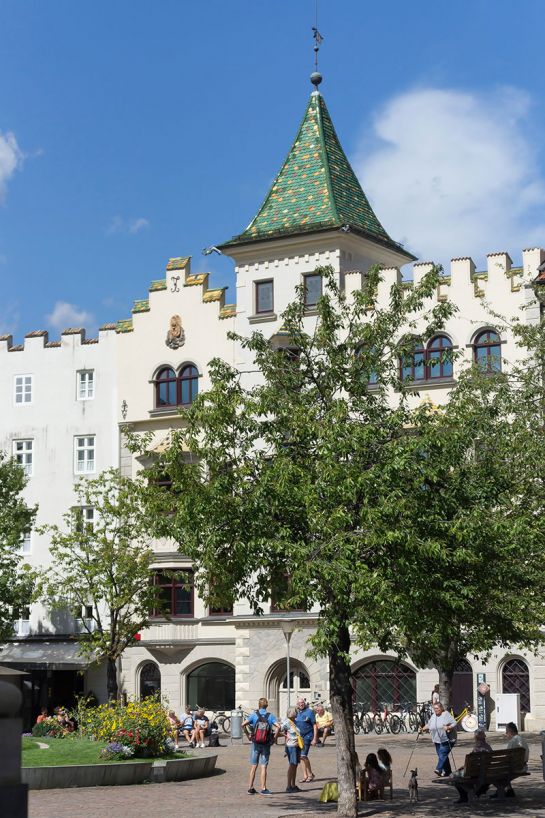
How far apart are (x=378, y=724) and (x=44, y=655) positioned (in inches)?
590

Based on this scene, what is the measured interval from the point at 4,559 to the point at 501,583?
3145cm

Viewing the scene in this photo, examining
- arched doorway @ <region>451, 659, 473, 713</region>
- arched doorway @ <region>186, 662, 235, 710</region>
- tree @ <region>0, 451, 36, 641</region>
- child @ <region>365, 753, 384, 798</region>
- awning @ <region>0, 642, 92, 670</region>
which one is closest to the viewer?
child @ <region>365, 753, 384, 798</region>

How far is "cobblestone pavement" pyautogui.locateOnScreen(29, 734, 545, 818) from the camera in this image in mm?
21531

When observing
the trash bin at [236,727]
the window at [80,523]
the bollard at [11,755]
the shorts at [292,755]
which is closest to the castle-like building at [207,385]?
the window at [80,523]

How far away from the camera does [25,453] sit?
5669cm

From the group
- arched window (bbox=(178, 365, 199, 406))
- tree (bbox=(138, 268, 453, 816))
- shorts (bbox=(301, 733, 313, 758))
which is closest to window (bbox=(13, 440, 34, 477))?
arched window (bbox=(178, 365, 199, 406))

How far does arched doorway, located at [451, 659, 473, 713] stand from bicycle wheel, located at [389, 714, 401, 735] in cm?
250

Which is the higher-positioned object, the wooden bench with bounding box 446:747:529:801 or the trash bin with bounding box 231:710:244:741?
the wooden bench with bounding box 446:747:529:801

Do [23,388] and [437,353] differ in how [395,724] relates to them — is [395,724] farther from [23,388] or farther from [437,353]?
[23,388]

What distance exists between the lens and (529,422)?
87.5 feet

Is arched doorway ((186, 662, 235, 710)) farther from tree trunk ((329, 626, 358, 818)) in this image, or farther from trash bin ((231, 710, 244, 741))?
tree trunk ((329, 626, 358, 818))

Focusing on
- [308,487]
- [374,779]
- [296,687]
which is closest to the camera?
[308,487]

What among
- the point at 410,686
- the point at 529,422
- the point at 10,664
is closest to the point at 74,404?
the point at 10,664

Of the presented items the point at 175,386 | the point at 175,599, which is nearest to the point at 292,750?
the point at 175,599
